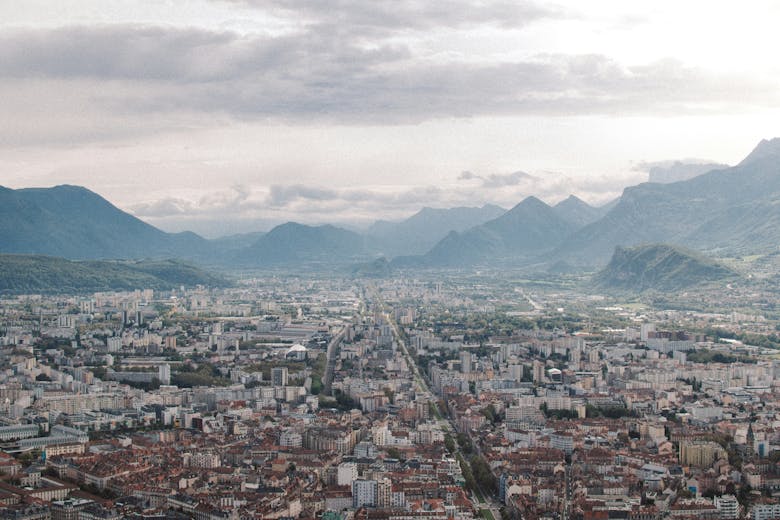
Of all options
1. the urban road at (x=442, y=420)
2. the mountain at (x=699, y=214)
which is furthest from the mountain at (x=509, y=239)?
the urban road at (x=442, y=420)

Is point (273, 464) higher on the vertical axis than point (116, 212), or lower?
lower

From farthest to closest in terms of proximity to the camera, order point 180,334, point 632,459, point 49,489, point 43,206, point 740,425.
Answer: point 43,206
point 180,334
point 740,425
point 632,459
point 49,489


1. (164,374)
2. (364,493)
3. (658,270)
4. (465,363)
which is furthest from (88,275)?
(364,493)

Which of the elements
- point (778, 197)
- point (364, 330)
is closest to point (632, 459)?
point (364, 330)

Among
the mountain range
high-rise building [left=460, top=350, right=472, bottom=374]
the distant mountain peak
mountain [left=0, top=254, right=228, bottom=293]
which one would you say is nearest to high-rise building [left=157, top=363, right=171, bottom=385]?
high-rise building [left=460, top=350, right=472, bottom=374]

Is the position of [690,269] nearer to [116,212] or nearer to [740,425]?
[740,425]

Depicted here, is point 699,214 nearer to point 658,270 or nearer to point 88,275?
point 658,270

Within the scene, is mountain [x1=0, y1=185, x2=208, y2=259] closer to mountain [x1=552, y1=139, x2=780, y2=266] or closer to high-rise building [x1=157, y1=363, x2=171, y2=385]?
mountain [x1=552, y1=139, x2=780, y2=266]
